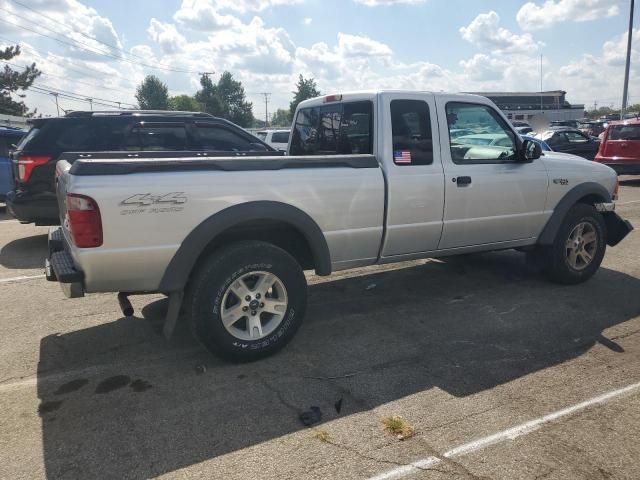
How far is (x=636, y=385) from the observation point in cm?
362

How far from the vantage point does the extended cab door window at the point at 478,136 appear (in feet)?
16.2

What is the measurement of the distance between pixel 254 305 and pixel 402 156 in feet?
5.85

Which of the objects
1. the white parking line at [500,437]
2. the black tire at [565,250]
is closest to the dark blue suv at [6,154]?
the black tire at [565,250]

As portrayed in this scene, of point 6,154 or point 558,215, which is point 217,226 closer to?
point 558,215

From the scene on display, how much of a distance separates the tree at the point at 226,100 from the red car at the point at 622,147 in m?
78.6

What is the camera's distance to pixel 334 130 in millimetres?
5078

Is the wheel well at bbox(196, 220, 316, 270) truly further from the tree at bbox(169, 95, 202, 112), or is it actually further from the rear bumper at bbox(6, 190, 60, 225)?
the tree at bbox(169, 95, 202, 112)

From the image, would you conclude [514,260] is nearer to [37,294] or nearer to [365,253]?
[365,253]

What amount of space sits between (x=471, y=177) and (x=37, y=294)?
4.55 meters

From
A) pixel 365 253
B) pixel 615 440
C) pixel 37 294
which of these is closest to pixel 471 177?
pixel 365 253

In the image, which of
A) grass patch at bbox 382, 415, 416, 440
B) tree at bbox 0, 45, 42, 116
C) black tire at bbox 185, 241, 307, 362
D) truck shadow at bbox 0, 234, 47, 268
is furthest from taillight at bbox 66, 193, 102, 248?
tree at bbox 0, 45, 42, 116

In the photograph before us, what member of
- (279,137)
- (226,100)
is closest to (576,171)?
(279,137)

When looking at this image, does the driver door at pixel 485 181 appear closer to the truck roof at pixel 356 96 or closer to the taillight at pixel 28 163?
the truck roof at pixel 356 96

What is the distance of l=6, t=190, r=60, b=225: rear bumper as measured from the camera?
7.25 meters
